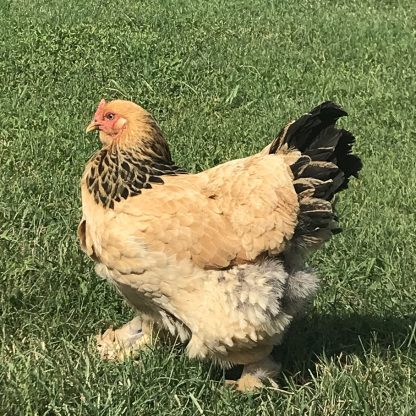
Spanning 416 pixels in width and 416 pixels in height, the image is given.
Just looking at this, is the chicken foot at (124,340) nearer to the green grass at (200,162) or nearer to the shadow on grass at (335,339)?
the green grass at (200,162)

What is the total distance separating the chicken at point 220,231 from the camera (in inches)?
115

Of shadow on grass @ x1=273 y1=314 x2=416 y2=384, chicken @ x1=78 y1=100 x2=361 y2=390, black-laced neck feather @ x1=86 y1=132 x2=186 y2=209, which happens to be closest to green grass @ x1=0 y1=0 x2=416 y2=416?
shadow on grass @ x1=273 y1=314 x2=416 y2=384

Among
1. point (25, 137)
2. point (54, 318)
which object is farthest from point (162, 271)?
point (25, 137)

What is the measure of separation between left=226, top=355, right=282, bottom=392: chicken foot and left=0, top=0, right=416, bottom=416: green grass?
77mm

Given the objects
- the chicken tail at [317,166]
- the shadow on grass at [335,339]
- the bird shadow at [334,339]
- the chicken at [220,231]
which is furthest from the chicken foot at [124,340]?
the chicken tail at [317,166]

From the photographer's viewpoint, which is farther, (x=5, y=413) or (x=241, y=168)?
(x=241, y=168)

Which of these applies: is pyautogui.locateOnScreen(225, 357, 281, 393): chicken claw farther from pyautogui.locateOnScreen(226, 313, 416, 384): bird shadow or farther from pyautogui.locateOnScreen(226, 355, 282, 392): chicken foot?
pyautogui.locateOnScreen(226, 313, 416, 384): bird shadow

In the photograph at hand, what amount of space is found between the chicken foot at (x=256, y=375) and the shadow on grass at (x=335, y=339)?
0.50ft

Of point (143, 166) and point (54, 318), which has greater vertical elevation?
point (143, 166)

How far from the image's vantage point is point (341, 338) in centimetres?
360

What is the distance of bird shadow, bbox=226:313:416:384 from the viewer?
336 centimetres

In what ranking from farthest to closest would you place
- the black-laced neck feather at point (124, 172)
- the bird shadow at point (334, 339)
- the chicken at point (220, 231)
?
the bird shadow at point (334, 339)
the black-laced neck feather at point (124, 172)
the chicken at point (220, 231)

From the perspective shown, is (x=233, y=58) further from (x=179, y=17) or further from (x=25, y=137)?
(x=25, y=137)

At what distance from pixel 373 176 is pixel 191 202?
2544mm
